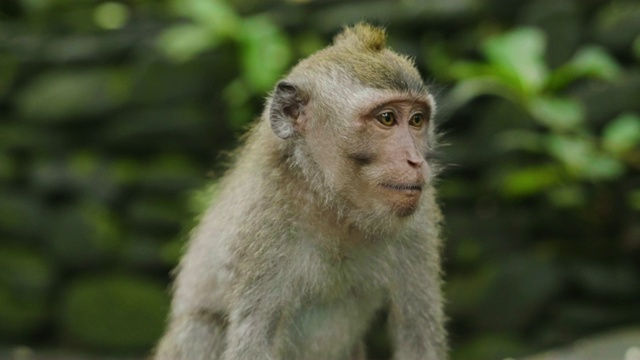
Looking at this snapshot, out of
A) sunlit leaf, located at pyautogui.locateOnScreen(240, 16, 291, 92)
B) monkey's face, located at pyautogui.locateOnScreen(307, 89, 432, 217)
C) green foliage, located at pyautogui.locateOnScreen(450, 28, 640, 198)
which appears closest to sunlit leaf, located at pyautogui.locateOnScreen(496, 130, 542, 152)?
green foliage, located at pyautogui.locateOnScreen(450, 28, 640, 198)

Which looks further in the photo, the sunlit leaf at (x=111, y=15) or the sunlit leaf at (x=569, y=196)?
the sunlit leaf at (x=111, y=15)

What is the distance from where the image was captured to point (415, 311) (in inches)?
210

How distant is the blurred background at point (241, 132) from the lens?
8.52 m

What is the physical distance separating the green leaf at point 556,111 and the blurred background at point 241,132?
0.06 ft

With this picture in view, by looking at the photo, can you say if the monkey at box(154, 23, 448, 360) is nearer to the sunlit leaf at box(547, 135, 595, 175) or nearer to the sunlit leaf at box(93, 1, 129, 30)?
the sunlit leaf at box(547, 135, 595, 175)

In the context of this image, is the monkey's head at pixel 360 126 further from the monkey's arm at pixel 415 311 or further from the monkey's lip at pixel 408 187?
the monkey's arm at pixel 415 311

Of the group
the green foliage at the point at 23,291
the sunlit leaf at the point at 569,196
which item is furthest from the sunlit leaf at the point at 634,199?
the green foliage at the point at 23,291

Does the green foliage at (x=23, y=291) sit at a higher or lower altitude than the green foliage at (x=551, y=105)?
lower

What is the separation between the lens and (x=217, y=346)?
5410 mm

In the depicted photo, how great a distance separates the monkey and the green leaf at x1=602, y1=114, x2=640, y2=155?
297 centimetres

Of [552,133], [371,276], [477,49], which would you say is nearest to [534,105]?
[552,133]

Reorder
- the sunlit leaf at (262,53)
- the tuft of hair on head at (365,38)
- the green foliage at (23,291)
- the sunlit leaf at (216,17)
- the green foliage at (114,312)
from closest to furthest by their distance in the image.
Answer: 1. the tuft of hair on head at (365,38)
2. the sunlit leaf at (262,53)
3. the sunlit leaf at (216,17)
4. the green foliage at (114,312)
5. the green foliage at (23,291)

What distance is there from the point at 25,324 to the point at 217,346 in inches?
208

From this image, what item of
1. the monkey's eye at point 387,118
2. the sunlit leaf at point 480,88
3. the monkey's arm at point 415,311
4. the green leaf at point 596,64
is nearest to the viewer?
the monkey's eye at point 387,118
